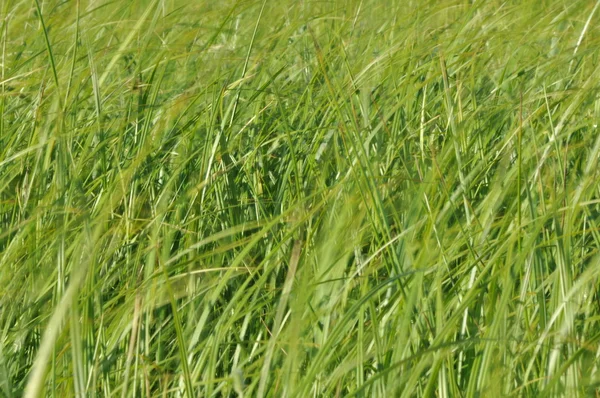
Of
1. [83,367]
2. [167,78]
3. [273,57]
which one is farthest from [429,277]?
[167,78]

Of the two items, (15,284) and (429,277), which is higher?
(15,284)

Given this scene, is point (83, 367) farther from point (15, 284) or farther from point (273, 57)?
point (273, 57)

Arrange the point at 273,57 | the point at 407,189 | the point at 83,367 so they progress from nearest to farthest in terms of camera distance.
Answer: the point at 83,367, the point at 407,189, the point at 273,57

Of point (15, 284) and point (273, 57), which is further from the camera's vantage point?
point (273, 57)

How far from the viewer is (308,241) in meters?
1.12

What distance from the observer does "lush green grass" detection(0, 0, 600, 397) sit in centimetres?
95

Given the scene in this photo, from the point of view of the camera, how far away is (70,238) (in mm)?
1251

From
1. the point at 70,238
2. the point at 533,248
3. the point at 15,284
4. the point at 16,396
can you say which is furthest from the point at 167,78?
the point at 533,248

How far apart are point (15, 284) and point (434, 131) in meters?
0.79

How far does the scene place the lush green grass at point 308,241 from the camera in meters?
0.95

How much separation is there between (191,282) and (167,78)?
0.89m

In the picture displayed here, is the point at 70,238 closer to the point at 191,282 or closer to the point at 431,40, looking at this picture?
the point at 191,282

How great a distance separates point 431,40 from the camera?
1846 mm

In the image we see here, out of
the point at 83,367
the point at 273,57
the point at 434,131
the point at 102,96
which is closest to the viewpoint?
the point at 83,367
